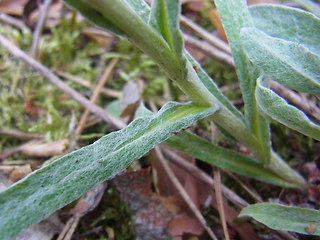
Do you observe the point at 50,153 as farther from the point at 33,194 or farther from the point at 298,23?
the point at 298,23

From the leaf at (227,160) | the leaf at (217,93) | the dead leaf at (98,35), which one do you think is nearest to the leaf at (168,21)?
the leaf at (217,93)

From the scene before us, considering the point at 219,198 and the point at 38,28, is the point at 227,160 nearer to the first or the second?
the point at 219,198

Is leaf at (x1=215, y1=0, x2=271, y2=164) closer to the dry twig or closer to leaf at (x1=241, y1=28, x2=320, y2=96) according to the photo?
leaf at (x1=241, y1=28, x2=320, y2=96)

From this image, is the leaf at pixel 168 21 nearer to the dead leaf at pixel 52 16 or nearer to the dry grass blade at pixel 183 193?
the dry grass blade at pixel 183 193

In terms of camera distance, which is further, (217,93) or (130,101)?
(130,101)

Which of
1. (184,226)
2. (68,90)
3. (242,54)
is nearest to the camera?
(242,54)

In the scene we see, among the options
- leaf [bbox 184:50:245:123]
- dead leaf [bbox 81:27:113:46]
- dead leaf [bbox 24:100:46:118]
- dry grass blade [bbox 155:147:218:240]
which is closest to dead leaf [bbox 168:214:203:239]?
dry grass blade [bbox 155:147:218:240]

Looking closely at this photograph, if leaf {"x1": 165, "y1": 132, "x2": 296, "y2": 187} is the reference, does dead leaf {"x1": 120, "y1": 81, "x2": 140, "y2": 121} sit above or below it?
above

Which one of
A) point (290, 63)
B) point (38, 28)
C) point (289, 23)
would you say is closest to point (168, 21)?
point (290, 63)
